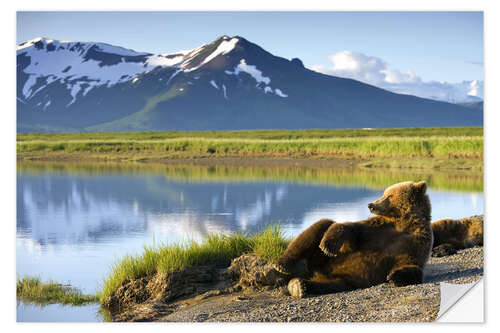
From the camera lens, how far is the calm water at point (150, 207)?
376 inches

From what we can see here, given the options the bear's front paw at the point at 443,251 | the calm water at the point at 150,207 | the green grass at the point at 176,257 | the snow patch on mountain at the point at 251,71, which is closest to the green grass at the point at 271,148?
the calm water at the point at 150,207

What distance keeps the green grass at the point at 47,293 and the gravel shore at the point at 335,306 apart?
1501mm

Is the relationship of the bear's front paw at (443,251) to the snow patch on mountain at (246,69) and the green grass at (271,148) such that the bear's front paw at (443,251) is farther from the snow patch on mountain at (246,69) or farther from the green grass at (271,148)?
the green grass at (271,148)

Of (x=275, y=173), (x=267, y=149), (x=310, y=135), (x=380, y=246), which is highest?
(x=310, y=135)

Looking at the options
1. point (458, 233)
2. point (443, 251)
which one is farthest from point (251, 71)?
point (443, 251)

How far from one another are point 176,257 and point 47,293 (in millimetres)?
1885

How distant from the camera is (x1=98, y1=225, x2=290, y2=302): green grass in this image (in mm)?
8031

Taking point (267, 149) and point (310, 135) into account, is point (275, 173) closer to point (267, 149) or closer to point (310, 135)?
point (267, 149)

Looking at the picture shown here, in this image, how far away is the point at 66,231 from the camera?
11469 millimetres

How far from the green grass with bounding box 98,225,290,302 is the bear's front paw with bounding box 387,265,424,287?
5.99 feet

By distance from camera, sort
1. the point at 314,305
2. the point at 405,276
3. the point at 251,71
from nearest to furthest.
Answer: the point at 314,305 < the point at 405,276 < the point at 251,71

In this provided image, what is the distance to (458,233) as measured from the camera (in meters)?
9.41

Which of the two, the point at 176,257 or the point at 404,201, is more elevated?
the point at 404,201
